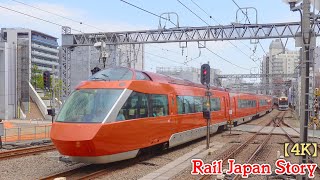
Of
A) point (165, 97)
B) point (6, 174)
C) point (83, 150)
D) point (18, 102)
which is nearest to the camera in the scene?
point (83, 150)

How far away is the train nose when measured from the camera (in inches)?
464

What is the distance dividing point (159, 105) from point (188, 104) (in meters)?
4.01

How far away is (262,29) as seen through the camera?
110ft

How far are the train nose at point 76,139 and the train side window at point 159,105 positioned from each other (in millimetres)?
3443

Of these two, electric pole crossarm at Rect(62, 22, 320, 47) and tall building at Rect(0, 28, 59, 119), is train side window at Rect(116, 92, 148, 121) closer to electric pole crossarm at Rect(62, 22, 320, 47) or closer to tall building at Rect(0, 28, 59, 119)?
electric pole crossarm at Rect(62, 22, 320, 47)

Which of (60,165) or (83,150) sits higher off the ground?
(83,150)

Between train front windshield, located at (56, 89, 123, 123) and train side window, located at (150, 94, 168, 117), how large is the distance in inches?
88.8

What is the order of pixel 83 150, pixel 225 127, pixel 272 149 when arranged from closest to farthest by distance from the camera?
1. pixel 83 150
2. pixel 272 149
3. pixel 225 127

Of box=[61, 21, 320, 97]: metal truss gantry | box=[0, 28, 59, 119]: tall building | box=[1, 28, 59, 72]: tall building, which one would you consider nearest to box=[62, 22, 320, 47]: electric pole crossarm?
box=[61, 21, 320, 97]: metal truss gantry

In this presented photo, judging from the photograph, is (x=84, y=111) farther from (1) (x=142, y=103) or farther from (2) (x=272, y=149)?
(2) (x=272, y=149)

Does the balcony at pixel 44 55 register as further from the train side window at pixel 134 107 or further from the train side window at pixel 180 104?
the train side window at pixel 134 107

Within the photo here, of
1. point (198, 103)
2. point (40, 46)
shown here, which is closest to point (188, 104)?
point (198, 103)

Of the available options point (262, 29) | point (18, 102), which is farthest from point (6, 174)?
point (18, 102)

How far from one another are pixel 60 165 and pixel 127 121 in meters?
3.15
